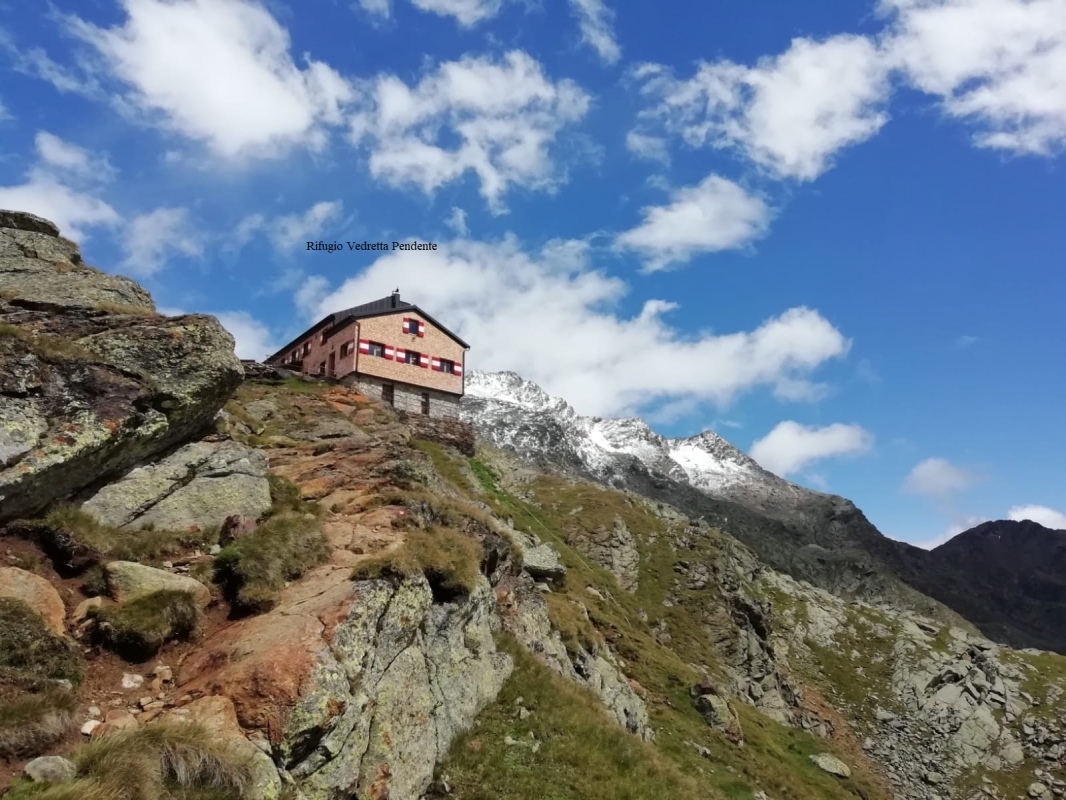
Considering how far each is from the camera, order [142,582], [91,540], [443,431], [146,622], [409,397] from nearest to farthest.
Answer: [146,622]
[142,582]
[91,540]
[443,431]
[409,397]

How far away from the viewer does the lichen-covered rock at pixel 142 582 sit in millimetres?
15148

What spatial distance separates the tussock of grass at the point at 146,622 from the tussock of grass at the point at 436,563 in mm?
3837

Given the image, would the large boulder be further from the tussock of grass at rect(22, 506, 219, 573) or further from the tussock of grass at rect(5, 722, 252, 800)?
the tussock of grass at rect(5, 722, 252, 800)

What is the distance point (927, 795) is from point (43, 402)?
90.7m

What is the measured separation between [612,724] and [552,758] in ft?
11.4

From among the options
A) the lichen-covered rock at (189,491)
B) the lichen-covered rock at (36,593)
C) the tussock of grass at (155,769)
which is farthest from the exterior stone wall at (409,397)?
the tussock of grass at (155,769)

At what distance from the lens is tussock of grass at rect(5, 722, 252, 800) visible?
9180 mm

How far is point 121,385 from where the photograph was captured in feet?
61.8

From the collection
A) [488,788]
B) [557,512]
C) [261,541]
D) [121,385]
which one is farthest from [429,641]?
[557,512]

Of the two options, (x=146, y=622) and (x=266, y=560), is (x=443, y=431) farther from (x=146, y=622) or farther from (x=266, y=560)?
(x=146, y=622)

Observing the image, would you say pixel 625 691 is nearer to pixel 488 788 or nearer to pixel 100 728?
pixel 488 788

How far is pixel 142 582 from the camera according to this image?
51.0 feet

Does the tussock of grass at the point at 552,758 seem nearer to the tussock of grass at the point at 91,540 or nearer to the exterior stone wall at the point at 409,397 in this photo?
the tussock of grass at the point at 91,540

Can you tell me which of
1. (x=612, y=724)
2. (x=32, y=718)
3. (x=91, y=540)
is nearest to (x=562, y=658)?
(x=612, y=724)
